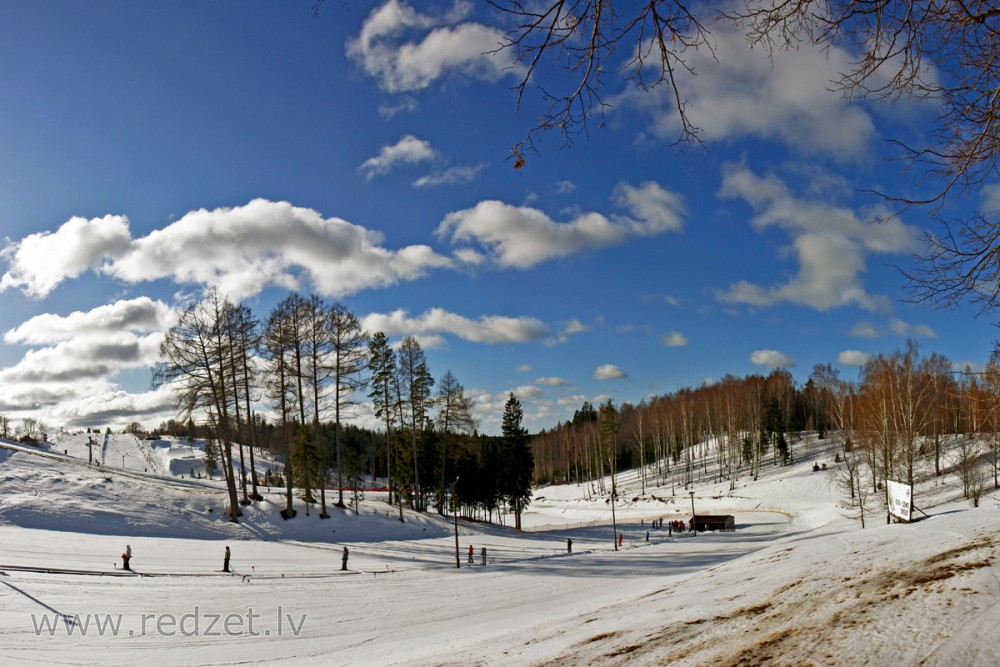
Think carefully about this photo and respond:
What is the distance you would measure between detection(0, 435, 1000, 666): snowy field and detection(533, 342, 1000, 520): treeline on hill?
7.15 meters

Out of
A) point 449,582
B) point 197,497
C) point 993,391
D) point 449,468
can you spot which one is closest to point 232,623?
point 449,582

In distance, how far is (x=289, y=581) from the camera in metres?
21.0

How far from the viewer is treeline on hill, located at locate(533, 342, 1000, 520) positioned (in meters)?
40.3

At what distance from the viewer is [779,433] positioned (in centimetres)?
8350

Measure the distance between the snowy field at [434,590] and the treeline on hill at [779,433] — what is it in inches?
282

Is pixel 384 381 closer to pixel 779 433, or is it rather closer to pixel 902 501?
pixel 902 501

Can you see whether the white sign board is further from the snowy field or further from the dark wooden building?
the dark wooden building

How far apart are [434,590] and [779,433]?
75.5 meters

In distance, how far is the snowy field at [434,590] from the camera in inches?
239

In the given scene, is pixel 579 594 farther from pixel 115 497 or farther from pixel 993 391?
pixel 115 497

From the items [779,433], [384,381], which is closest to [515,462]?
[384,381]

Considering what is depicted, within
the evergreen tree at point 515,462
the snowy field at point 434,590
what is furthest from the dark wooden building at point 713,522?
the evergreen tree at point 515,462

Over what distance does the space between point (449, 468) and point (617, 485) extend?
45.6 metres

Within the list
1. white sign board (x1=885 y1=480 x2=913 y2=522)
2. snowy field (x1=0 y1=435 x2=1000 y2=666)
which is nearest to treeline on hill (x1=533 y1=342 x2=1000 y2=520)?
snowy field (x1=0 y1=435 x2=1000 y2=666)
